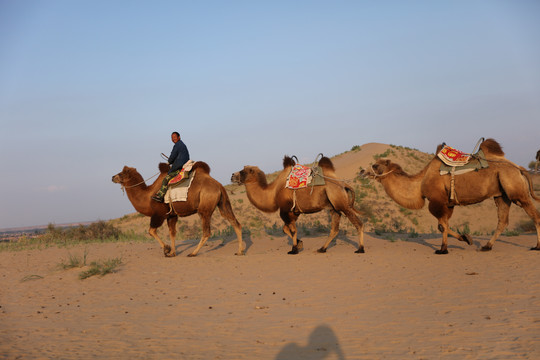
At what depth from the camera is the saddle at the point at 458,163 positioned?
11.1m

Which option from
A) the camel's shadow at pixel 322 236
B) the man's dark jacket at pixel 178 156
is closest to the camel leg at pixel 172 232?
the man's dark jacket at pixel 178 156

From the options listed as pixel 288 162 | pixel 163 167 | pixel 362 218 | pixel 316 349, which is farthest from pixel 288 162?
pixel 362 218

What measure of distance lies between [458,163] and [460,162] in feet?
0.17

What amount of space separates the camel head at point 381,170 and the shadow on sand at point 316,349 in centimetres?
701

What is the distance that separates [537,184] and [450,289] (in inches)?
943

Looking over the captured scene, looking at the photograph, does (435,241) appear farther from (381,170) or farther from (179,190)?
(179,190)

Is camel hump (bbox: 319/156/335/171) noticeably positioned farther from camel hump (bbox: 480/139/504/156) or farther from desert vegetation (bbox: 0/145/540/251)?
desert vegetation (bbox: 0/145/540/251)

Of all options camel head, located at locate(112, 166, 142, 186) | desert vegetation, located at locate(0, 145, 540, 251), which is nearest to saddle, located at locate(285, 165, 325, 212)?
camel head, located at locate(112, 166, 142, 186)

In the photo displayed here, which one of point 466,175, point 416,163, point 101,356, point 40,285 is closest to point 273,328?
point 101,356

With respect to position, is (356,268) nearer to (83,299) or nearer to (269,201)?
(269,201)

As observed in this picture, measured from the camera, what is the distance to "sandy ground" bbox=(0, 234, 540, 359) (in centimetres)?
530

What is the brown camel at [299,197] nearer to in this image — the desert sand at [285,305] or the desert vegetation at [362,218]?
the desert sand at [285,305]

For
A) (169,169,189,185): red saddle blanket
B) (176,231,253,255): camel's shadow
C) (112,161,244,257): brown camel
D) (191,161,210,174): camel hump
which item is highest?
(191,161,210,174): camel hump

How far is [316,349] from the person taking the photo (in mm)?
5309
